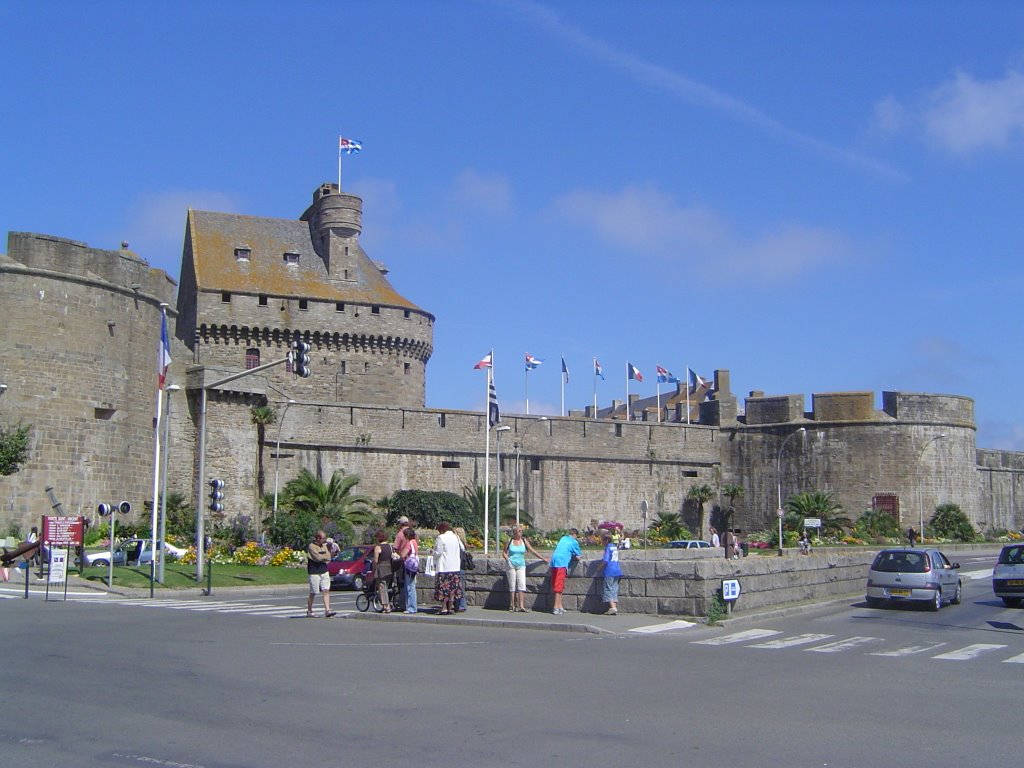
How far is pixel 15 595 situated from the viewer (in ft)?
76.3

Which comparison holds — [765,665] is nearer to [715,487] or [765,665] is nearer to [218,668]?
[218,668]

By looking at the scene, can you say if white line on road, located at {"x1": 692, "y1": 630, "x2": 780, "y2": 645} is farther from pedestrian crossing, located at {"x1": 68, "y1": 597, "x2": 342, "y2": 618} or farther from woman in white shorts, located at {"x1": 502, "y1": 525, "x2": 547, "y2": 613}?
pedestrian crossing, located at {"x1": 68, "y1": 597, "x2": 342, "y2": 618}

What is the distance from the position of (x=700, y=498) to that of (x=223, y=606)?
3789cm

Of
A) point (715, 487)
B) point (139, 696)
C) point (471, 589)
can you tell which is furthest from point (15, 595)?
point (715, 487)

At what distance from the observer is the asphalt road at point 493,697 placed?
7801 mm

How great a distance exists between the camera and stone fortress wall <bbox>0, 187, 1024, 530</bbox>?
117ft

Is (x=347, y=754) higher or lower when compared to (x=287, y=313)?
lower

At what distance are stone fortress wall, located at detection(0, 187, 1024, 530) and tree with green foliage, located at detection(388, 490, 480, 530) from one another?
3021 mm

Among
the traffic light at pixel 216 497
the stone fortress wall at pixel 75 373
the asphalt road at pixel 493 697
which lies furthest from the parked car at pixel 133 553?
the asphalt road at pixel 493 697

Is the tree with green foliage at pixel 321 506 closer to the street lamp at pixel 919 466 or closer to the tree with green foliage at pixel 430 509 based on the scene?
the tree with green foliage at pixel 430 509

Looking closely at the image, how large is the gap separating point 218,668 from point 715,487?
158 ft

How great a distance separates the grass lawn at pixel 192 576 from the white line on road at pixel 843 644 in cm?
1597

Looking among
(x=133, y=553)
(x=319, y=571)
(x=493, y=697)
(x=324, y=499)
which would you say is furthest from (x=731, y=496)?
(x=493, y=697)

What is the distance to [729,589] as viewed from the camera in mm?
17469
